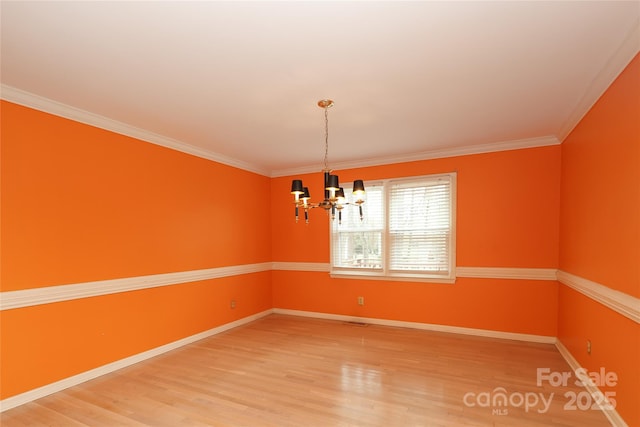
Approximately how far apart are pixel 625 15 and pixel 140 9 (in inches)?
107

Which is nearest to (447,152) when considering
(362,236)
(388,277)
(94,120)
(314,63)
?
(362,236)

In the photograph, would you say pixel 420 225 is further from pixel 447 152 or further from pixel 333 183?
pixel 333 183

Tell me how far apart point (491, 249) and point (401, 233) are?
1.24m

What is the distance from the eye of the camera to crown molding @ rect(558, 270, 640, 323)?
80.7 inches

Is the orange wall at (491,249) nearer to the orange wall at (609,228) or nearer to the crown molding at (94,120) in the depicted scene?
the orange wall at (609,228)

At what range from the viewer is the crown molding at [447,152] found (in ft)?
13.5

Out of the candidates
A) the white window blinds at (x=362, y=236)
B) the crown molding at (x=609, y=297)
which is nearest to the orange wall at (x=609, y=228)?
Result: the crown molding at (x=609, y=297)

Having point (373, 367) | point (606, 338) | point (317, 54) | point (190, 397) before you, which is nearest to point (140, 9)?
point (317, 54)

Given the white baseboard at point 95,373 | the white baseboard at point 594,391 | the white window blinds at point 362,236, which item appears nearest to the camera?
the white baseboard at point 594,391

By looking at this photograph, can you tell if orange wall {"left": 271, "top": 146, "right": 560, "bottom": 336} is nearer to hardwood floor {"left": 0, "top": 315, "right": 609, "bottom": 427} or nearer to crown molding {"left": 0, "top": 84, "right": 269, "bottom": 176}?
hardwood floor {"left": 0, "top": 315, "right": 609, "bottom": 427}

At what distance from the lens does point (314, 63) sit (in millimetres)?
2293

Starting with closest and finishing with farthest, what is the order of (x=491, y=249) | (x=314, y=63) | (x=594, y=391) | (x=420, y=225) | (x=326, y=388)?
(x=314, y=63), (x=594, y=391), (x=326, y=388), (x=491, y=249), (x=420, y=225)

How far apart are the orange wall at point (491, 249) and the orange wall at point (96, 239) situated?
7.65 ft

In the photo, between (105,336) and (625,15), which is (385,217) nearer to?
(625,15)
